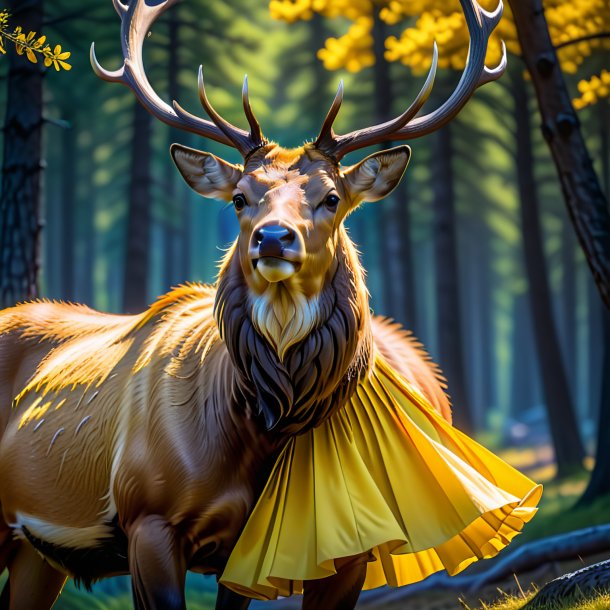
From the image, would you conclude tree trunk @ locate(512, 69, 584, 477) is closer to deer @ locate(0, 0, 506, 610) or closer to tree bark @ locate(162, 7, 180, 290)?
tree bark @ locate(162, 7, 180, 290)

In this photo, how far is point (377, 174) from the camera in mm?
4957

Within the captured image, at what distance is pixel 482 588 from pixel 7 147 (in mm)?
5868

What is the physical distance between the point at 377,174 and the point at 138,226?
8.87 metres

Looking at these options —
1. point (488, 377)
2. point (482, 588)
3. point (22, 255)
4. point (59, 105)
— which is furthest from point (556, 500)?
point (488, 377)

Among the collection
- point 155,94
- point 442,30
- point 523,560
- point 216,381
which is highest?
point 442,30

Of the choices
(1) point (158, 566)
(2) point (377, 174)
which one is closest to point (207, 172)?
(2) point (377, 174)

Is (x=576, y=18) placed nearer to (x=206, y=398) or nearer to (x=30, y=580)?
(x=206, y=398)

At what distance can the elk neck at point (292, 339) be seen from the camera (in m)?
4.54

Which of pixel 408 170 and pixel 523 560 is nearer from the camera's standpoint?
pixel 523 560

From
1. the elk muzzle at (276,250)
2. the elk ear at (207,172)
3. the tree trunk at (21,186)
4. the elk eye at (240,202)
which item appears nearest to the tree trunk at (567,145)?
the elk ear at (207,172)

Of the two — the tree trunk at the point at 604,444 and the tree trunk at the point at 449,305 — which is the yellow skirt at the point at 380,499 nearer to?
the tree trunk at the point at 604,444

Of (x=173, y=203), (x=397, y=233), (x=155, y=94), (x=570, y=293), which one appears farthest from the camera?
(x=570, y=293)

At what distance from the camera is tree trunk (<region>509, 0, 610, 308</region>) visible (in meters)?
7.00

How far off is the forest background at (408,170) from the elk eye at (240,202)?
1.10m
